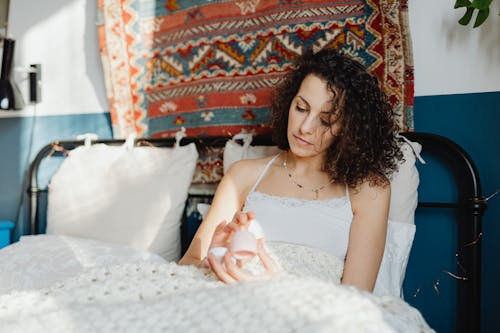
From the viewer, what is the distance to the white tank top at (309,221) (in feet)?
4.18

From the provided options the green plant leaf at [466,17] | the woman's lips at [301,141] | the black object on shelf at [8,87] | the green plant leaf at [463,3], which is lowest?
the woman's lips at [301,141]

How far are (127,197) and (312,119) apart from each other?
30.7 inches

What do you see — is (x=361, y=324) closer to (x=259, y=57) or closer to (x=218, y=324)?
(x=218, y=324)

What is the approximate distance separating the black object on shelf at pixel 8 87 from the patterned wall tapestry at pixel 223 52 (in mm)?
471

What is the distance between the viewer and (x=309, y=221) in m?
1.29

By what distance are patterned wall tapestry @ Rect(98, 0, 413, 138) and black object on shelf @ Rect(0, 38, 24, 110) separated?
471 mm

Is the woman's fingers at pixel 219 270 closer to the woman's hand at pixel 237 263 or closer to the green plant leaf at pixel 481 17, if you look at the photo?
the woman's hand at pixel 237 263

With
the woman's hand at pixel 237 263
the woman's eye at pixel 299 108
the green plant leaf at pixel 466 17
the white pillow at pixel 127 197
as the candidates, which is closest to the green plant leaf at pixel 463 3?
the green plant leaf at pixel 466 17

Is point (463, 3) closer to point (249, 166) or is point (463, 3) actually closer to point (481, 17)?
point (481, 17)

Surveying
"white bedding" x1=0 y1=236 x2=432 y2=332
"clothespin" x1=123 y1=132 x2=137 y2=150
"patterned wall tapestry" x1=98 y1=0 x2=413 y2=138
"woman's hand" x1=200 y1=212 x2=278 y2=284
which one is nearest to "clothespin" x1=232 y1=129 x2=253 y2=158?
"patterned wall tapestry" x1=98 y1=0 x2=413 y2=138

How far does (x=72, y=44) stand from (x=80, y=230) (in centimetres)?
87

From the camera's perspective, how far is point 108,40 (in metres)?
1.95

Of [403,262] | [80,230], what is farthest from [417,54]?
[80,230]

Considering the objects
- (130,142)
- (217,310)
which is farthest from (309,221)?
(130,142)
